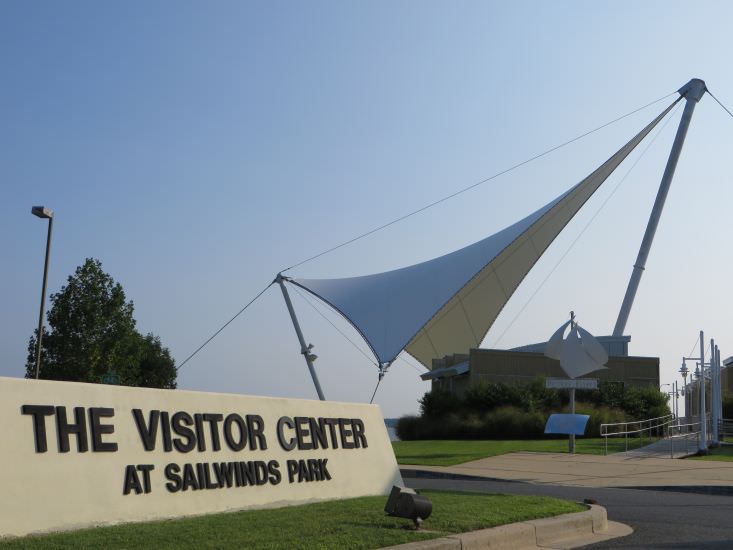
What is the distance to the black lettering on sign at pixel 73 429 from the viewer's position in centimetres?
841

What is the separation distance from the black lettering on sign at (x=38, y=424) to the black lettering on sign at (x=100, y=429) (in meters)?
0.57

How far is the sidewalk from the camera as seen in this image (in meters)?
17.4

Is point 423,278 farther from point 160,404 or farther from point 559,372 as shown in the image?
point 160,404

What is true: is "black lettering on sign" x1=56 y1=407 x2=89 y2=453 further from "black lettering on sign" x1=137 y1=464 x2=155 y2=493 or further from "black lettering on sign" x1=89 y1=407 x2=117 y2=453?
"black lettering on sign" x1=137 y1=464 x2=155 y2=493

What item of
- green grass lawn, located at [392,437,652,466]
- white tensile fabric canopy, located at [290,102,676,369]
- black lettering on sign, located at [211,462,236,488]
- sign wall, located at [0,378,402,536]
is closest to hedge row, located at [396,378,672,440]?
white tensile fabric canopy, located at [290,102,676,369]

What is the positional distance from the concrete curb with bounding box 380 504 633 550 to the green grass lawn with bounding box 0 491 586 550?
0.71 ft

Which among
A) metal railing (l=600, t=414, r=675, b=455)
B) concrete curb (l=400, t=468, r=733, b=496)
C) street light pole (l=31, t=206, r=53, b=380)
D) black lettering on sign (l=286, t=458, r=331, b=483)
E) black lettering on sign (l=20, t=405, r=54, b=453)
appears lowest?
metal railing (l=600, t=414, r=675, b=455)

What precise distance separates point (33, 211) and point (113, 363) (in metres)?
21.7

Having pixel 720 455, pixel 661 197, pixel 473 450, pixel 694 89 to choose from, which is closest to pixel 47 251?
pixel 473 450

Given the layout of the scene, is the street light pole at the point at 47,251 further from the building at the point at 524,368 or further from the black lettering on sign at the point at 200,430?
the building at the point at 524,368

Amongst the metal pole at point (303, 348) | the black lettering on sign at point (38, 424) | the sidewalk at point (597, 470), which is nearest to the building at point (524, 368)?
the metal pole at point (303, 348)

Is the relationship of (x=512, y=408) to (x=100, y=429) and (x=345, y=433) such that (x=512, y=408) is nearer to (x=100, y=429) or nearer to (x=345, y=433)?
(x=345, y=433)

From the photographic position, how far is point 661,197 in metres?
47.7

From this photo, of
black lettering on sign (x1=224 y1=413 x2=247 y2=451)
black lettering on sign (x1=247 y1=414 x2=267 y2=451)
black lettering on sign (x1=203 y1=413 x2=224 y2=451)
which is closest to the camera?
black lettering on sign (x1=203 y1=413 x2=224 y2=451)
